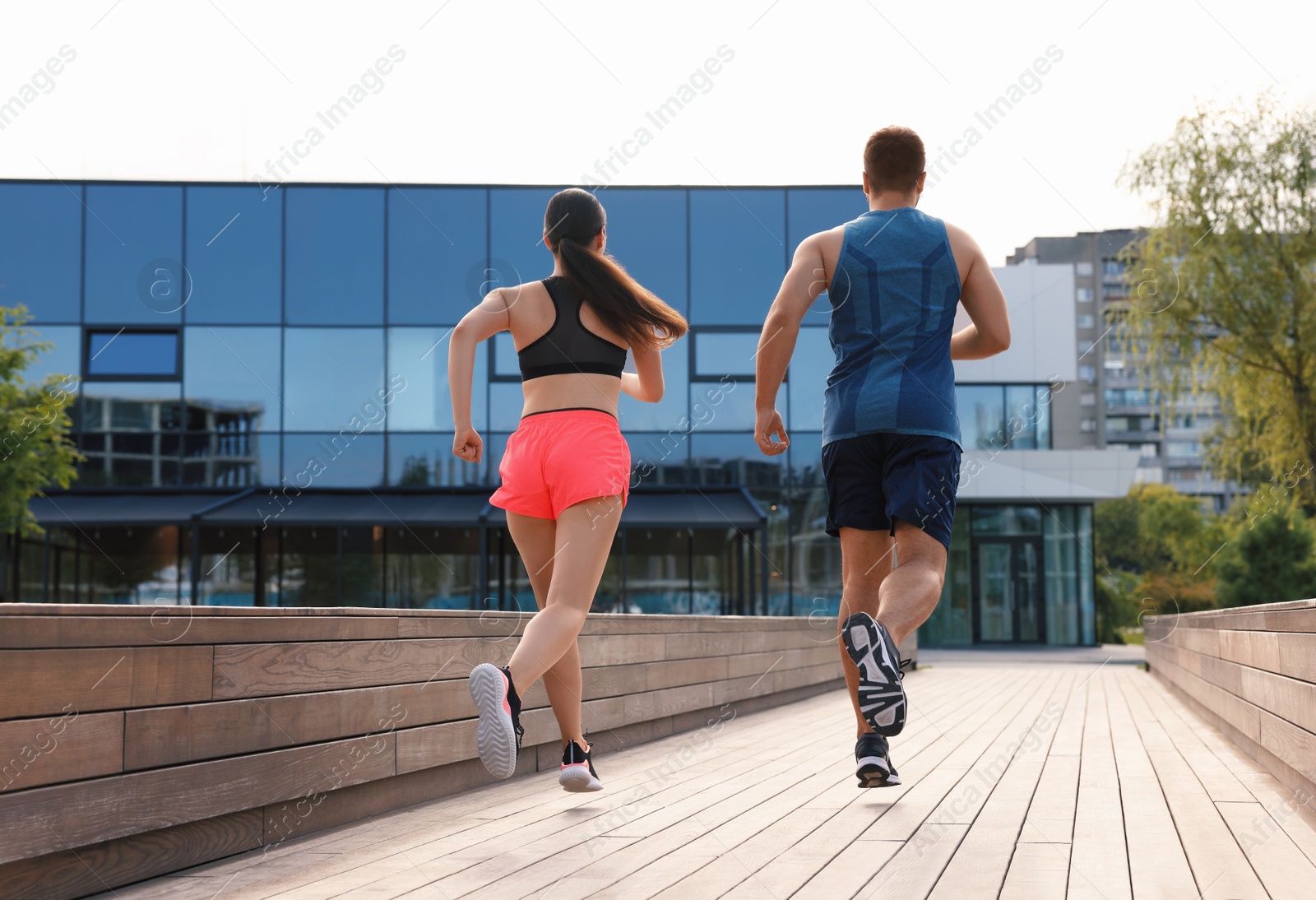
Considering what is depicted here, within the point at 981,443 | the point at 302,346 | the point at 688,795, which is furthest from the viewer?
the point at 981,443

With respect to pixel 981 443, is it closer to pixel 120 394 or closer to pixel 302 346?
pixel 302 346

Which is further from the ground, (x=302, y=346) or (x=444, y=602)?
(x=302, y=346)

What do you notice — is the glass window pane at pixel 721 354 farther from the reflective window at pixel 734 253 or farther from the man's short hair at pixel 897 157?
the man's short hair at pixel 897 157

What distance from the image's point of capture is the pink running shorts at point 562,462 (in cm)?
332

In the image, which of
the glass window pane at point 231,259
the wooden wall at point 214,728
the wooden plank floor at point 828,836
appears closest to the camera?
the wooden wall at point 214,728

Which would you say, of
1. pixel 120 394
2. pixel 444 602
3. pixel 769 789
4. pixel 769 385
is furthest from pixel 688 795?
pixel 120 394

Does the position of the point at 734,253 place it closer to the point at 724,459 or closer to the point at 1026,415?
the point at 724,459

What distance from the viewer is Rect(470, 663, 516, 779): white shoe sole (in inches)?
110

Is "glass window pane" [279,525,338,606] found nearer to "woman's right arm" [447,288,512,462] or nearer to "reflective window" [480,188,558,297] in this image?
"reflective window" [480,188,558,297]

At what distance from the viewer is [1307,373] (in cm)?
1692

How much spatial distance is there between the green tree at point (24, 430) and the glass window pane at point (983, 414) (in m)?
16.6

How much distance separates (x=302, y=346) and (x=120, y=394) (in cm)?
308

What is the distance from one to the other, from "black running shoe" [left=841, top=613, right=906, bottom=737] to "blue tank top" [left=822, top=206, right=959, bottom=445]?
0.70m

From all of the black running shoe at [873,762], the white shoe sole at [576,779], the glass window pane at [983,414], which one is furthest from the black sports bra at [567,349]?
the glass window pane at [983,414]
